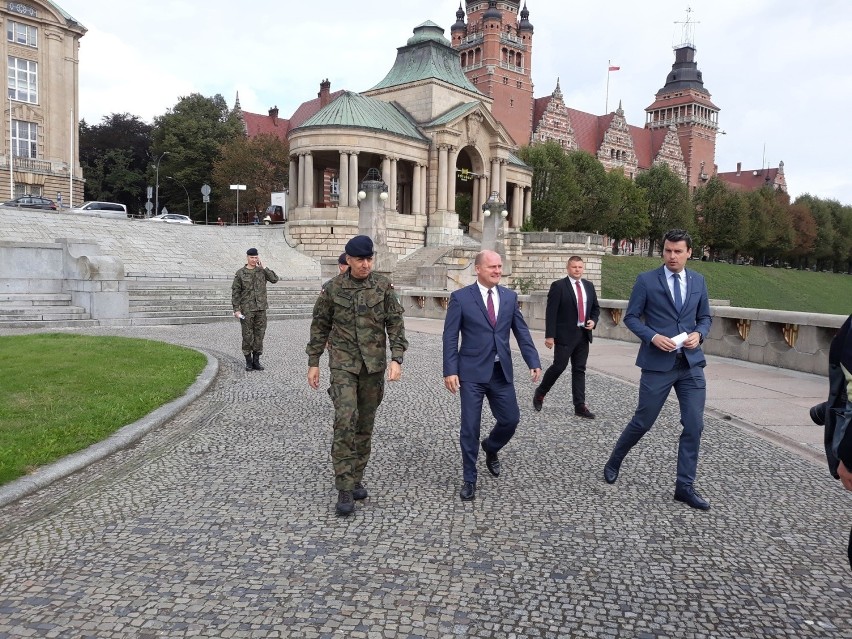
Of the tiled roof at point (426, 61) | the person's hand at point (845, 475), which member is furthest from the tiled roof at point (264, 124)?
the person's hand at point (845, 475)

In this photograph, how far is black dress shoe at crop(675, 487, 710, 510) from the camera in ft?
16.2

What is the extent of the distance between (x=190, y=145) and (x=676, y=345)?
6145cm

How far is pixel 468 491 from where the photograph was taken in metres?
5.14

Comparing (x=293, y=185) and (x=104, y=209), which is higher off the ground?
(x=293, y=185)

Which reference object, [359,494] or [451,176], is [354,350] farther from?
[451,176]

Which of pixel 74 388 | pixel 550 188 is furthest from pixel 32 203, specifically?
pixel 550 188

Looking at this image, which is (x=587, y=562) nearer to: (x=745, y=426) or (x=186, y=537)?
(x=186, y=537)

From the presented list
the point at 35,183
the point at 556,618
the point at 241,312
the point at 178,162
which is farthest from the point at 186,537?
the point at 178,162

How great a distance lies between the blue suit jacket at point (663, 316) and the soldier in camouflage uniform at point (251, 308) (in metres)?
7.27

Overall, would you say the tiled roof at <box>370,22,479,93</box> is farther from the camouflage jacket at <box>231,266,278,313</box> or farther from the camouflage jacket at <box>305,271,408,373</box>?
the camouflage jacket at <box>305,271,408,373</box>

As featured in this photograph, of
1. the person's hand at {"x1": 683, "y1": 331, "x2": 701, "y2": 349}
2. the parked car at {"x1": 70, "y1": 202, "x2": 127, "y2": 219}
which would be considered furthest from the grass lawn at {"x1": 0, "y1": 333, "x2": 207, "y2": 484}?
the parked car at {"x1": 70, "y1": 202, "x2": 127, "y2": 219}

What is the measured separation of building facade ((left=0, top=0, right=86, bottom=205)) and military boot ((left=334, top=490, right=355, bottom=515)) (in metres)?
50.7

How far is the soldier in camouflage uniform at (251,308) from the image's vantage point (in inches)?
443

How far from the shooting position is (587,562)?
13.2ft
